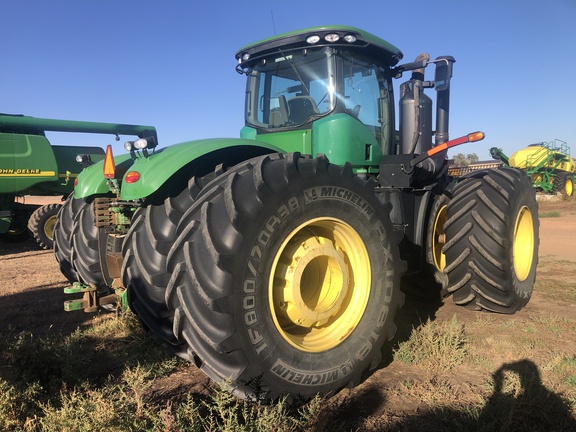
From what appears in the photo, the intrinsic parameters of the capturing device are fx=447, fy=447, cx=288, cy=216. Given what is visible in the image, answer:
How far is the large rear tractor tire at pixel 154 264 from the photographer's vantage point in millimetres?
2752

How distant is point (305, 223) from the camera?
103 inches

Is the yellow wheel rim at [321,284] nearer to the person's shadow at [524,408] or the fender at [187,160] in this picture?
the fender at [187,160]

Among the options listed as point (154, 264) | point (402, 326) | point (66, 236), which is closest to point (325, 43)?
point (154, 264)

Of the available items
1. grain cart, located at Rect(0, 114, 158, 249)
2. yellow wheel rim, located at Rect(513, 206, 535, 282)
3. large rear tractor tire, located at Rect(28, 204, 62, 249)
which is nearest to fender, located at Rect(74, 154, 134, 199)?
yellow wheel rim, located at Rect(513, 206, 535, 282)

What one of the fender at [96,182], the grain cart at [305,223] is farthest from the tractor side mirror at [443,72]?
the fender at [96,182]

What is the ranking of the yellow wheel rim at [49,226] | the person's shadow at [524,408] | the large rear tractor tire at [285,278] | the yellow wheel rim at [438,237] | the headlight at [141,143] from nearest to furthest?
the large rear tractor tire at [285,278], the person's shadow at [524,408], the headlight at [141,143], the yellow wheel rim at [438,237], the yellow wheel rim at [49,226]

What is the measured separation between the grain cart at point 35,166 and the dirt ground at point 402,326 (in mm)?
2018

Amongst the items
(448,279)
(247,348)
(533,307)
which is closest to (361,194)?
(247,348)

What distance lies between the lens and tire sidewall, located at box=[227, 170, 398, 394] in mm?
2275

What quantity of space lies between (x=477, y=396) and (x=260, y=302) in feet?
5.03

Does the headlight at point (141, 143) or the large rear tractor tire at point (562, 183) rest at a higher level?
the headlight at point (141, 143)

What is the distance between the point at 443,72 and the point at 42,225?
30.1 ft

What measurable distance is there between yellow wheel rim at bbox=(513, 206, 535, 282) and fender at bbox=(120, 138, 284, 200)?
3.24 m

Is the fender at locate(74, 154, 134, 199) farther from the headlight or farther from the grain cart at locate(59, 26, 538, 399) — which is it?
the headlight
